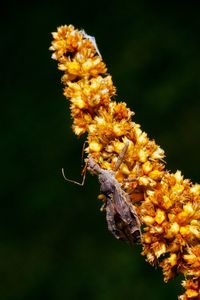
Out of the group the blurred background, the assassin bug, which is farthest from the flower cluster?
the blurred background

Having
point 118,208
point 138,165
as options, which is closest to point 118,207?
point 118,208

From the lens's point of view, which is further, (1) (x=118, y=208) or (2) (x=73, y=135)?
(2) (x=73, y=135)

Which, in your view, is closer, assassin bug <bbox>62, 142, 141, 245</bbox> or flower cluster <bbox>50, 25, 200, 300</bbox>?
flower cluster <bbox>50, 25, 200, 300</bbox>

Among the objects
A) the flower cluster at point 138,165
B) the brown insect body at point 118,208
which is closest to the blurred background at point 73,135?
the brown insect body at point 118,208

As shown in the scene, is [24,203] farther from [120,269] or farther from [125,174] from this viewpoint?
[125,174]

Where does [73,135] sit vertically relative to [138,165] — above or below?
above

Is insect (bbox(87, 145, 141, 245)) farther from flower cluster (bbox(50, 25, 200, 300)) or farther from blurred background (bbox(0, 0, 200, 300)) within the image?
blurred background (bbox(0, 0, 200, 300))

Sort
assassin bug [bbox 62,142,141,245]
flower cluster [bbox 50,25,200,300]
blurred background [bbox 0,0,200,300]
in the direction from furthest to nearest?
blurred background [bbox 0,0,200,300] → assassin bug [bbox 62,142,141,245] → flower cluster [bbox 50,25,200,300]

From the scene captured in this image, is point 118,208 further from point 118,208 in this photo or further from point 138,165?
point 138,165
